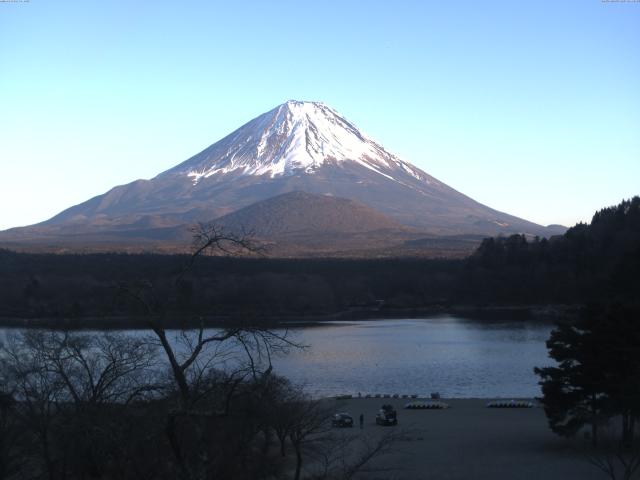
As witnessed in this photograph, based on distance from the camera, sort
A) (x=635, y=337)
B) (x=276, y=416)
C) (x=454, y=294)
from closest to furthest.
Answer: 1. (x=276, y=416)
2. (x=635, y=337)
3. (x=454, y=294)

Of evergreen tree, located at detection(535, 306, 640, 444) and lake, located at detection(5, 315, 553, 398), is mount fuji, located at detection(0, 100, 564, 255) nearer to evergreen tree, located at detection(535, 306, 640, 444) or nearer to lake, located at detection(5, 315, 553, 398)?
lake, located at detection(5, 315, 553, 398)

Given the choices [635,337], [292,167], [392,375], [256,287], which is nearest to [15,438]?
[635,337]

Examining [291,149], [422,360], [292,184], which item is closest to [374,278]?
[422,360]

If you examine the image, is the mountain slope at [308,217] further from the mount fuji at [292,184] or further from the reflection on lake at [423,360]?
the reflection on lake at [423,360]

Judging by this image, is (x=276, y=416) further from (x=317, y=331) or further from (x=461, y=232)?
(x=461, y=232)

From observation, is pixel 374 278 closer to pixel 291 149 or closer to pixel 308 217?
pixel 308 217

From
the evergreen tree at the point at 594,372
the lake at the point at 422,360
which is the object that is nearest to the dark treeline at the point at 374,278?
the lake at the point at 422,360

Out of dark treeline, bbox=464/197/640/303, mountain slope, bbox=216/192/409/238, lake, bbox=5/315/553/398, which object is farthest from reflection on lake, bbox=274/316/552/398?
mountain slope, bbox=216/192/409/238

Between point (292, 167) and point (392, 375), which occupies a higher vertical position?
point (292, 167)
